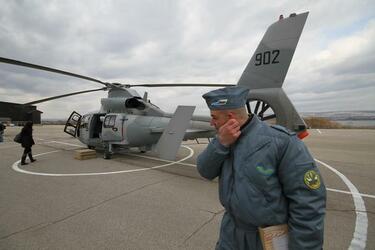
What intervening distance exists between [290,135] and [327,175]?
6.78 metres

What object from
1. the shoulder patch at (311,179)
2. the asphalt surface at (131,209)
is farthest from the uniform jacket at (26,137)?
the shoulder patch at (311,179)

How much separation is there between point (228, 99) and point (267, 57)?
4272mm

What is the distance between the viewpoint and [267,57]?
5.37 meters

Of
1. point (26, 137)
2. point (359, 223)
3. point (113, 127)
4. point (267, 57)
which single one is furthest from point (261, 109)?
point (26, 137)

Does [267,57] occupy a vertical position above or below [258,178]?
above

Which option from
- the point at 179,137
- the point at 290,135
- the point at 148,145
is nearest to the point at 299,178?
the point at 290,135

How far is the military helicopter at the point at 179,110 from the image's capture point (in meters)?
5.05

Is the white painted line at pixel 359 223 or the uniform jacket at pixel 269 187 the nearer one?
the uniform jacket at pixel 269 187

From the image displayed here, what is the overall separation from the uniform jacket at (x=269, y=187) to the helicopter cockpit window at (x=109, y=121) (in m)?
8.79

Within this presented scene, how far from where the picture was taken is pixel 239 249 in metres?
1.68

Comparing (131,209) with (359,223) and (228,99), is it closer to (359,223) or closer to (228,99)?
(228,99)

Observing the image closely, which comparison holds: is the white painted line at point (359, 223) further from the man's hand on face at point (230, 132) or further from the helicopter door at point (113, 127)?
the helicopter door at point (113, 127)

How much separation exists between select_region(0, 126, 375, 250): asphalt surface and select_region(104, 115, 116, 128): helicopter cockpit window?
97.4 inches

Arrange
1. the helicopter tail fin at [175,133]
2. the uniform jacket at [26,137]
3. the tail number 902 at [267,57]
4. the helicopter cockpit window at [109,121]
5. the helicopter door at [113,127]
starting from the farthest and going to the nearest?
the helicopter cockpit window at [109,121] < the helicopter door at [113,127] < the uniform jacket at [26,137] < the helicopter tail fin at [175,133] < the tail number 902 at [267,57]
